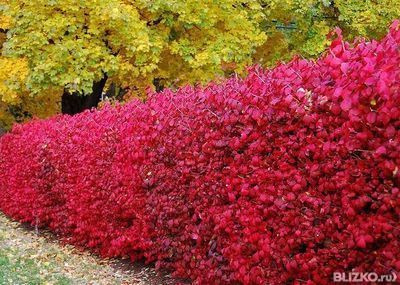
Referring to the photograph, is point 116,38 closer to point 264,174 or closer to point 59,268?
point 59,268

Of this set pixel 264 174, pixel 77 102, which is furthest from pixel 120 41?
pixel 264 174

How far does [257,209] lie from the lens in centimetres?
429

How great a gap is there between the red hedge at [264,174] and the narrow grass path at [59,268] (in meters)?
0.25

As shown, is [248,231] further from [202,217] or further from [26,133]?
[26,133]

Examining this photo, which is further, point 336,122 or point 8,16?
point 8,16

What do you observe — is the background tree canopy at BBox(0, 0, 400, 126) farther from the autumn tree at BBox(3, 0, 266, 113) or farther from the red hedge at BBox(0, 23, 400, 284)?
the red hedge at BBox(0, 23, 400, 284)

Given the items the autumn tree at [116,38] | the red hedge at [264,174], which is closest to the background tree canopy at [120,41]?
the autumn tree at [116,38]

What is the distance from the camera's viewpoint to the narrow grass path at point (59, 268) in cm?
637

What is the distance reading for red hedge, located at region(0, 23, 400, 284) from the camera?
334 cm

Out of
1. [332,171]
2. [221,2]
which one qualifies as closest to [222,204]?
[332,171]

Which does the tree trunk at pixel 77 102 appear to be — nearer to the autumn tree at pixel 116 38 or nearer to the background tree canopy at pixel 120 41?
the background tree canopy at pixel 120 41

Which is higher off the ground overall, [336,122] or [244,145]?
[336,122]

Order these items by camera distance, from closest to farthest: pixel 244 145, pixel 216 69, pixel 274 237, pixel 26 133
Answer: pixel 274 237 < pixel 244 145 < pixel 26 133 < pixel 216 69

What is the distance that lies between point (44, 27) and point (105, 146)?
566 centimetres
